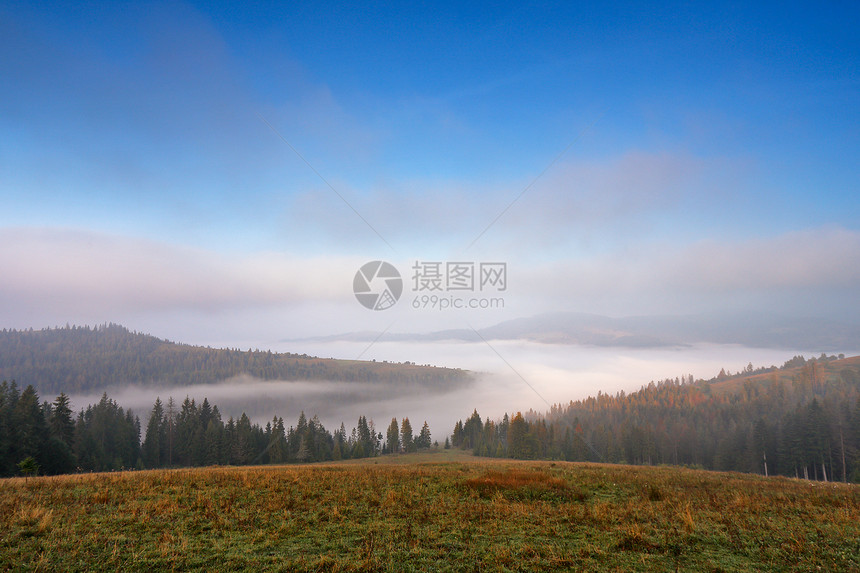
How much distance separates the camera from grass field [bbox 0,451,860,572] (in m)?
9.74

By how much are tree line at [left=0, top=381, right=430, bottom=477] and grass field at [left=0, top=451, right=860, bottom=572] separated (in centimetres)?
5066

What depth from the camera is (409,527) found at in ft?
41.0

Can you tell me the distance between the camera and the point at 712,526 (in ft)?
42.9

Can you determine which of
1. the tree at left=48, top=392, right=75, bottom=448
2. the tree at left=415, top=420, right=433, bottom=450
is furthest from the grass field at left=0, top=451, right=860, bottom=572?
the tree at left=415, top=420, right=433, bottom=450

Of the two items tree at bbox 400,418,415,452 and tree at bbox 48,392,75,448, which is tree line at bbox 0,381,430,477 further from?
tree at bbox 400,418,415,452

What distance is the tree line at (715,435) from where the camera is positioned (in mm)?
72375

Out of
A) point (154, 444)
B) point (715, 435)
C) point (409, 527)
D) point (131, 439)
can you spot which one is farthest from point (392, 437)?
point (409, 527)

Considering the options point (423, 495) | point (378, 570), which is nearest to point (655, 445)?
point (423, 495)

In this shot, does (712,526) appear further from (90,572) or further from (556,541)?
(90,572)

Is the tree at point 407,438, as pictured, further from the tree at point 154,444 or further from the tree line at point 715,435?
the tree at point 154,444

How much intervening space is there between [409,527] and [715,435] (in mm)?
125918

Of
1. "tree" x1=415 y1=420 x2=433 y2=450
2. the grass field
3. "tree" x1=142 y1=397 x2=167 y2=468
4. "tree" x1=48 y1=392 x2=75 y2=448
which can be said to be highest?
the grass field

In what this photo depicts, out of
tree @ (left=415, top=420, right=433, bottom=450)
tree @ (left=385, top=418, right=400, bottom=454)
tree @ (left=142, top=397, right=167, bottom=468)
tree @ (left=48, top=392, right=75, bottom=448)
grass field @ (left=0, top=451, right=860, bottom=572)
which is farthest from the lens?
tree @ (left=415, top=420, right=433, bottom=450)

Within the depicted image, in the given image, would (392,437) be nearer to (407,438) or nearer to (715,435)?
(407,438)
